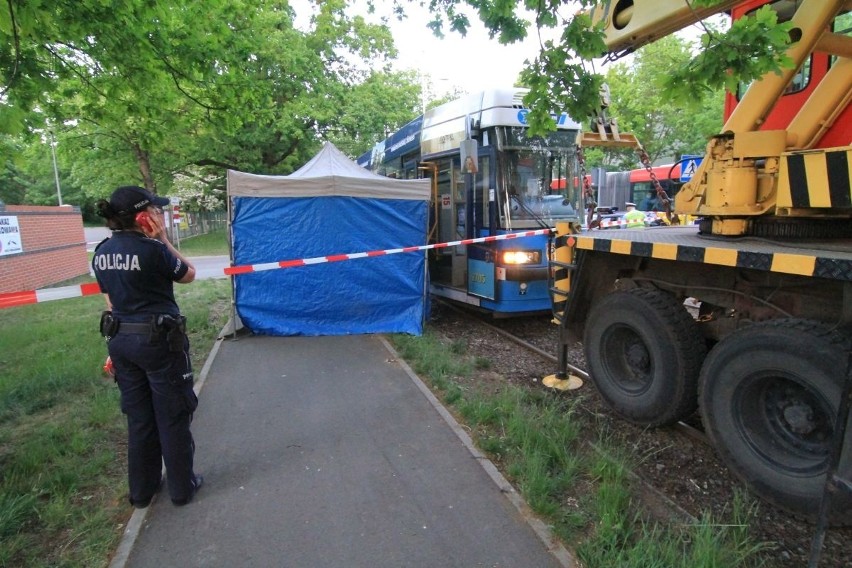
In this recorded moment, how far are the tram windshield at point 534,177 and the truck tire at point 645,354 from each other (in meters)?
2.79

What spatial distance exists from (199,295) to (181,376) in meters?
8.72

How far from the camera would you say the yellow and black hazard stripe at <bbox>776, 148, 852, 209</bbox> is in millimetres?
3008

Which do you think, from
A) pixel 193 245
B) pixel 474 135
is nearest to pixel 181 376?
pixel 474 135

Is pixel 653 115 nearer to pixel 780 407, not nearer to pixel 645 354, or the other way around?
pixel 645 354

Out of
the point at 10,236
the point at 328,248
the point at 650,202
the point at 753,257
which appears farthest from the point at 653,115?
the point at 10,236

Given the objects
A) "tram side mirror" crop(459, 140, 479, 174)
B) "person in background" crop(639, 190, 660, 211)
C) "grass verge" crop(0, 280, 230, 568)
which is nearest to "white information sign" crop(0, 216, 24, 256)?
"grass verge" crop(0, 280, 230, 568)

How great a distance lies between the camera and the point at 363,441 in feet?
13.1

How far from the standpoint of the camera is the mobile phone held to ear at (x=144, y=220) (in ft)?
9.91

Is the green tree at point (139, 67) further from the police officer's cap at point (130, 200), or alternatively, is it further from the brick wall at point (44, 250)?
the brick wall at point (44, 250)

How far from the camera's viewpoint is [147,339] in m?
2.97

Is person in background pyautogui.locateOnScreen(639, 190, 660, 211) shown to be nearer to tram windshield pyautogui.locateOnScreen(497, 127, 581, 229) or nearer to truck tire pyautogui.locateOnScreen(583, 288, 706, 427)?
tram windshield pyautogui.locateOnScreen(497, 127, 581, 229)

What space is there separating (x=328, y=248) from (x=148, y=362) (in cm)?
438

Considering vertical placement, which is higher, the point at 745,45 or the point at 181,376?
the point at 745,45

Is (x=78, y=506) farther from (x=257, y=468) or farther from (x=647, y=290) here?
(x=647, y=290)
